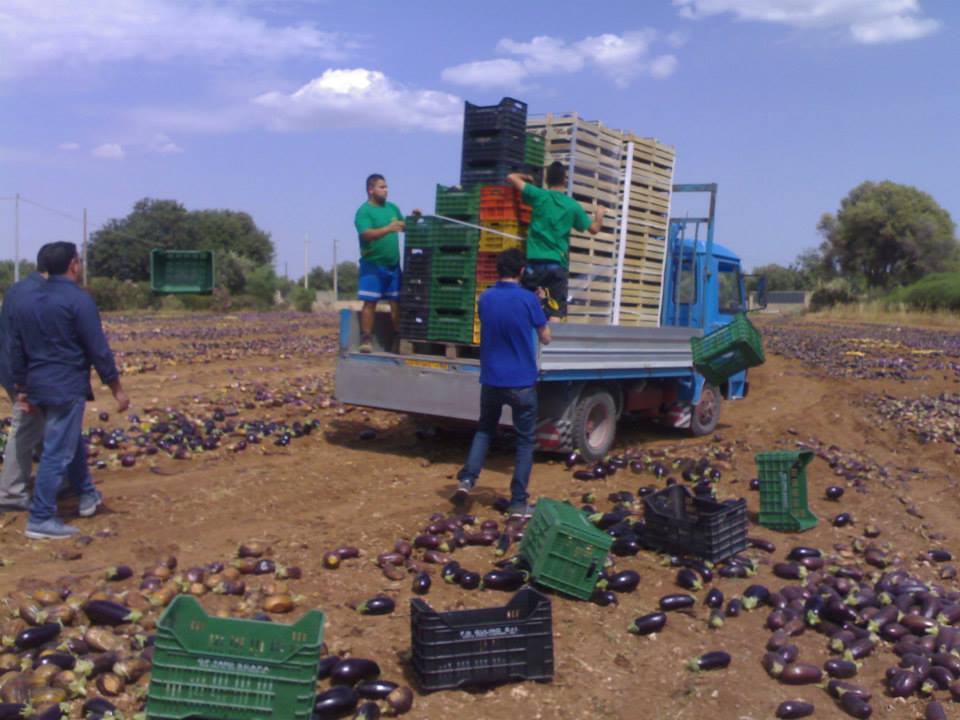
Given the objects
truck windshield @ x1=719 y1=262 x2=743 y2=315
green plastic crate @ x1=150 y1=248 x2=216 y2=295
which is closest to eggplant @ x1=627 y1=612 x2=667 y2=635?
truck windshield @ x1=719 y1=262 x2=743 y2=315

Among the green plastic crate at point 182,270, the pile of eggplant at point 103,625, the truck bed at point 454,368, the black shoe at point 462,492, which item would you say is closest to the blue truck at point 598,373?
the truck bed at point 454,368

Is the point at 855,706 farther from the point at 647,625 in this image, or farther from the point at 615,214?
the point at 615,214

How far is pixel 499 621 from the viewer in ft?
16.2

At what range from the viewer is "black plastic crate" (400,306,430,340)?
10586 mm

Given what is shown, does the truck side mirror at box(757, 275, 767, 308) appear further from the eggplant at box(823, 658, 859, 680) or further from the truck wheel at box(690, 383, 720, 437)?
the eggplant at box(823, 658, 859, 680)

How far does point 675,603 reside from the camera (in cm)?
623

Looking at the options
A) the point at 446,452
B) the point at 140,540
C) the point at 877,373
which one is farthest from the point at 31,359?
the point at 877,373

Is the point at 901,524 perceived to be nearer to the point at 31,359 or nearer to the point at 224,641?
the point at 224,641

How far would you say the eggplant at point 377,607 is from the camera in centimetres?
580

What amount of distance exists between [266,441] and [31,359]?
14.6ft

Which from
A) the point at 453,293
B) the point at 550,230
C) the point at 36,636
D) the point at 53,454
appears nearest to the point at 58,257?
the point at 53,454

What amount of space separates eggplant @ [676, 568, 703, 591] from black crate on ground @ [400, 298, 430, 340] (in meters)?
4.82

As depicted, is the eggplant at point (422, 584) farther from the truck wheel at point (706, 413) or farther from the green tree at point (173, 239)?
the green tree at point (173, 239)

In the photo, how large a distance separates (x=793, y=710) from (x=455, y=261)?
649 cm
